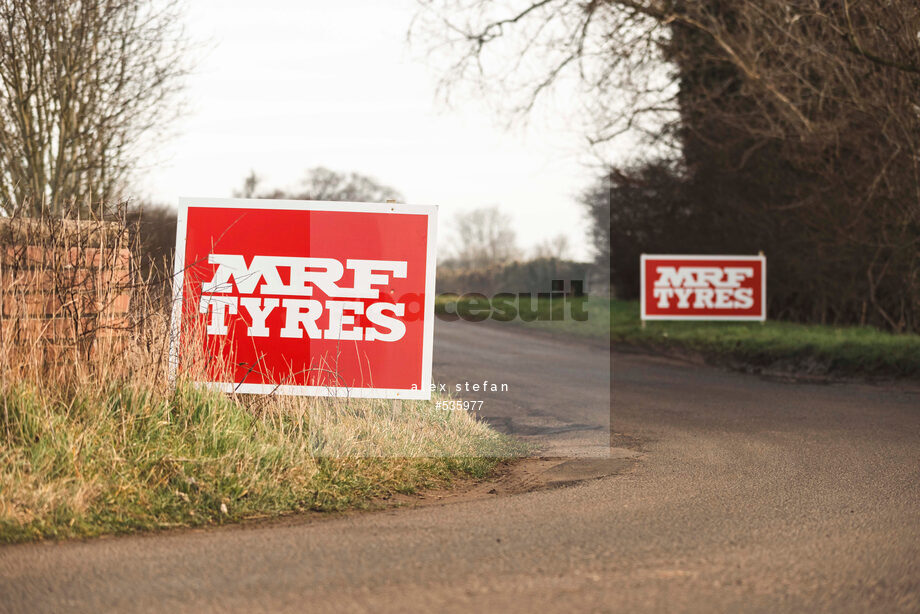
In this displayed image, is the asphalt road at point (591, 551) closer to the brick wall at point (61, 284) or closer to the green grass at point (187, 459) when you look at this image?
the green grass at point (187, 459)

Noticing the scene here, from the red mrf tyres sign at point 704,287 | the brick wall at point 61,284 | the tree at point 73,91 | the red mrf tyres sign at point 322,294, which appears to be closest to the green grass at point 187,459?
the red mrf tyres sign at point 322,294

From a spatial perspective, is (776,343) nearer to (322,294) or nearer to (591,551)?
(322,294)

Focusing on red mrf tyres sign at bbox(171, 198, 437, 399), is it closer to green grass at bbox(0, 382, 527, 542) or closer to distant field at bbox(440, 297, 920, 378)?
green grass at bbox(0, 382, 527, 542)

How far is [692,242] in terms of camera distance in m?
31.1

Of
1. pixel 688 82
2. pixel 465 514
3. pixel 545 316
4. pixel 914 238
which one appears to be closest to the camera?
pixel 465 514

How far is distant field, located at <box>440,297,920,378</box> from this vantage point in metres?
15.9

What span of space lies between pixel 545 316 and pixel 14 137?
63.2 feet

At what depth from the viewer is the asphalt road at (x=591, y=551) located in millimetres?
4383

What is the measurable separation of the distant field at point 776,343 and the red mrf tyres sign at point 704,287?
1.17 feet

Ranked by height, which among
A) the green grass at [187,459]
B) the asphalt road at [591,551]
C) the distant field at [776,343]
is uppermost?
the distant field at [776,343]

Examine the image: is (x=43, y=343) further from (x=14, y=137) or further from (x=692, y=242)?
(x=692, y=242)

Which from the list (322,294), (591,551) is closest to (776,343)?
(322,294)

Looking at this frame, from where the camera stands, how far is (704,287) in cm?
2398

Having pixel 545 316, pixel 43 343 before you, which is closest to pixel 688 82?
pixel 545 316
